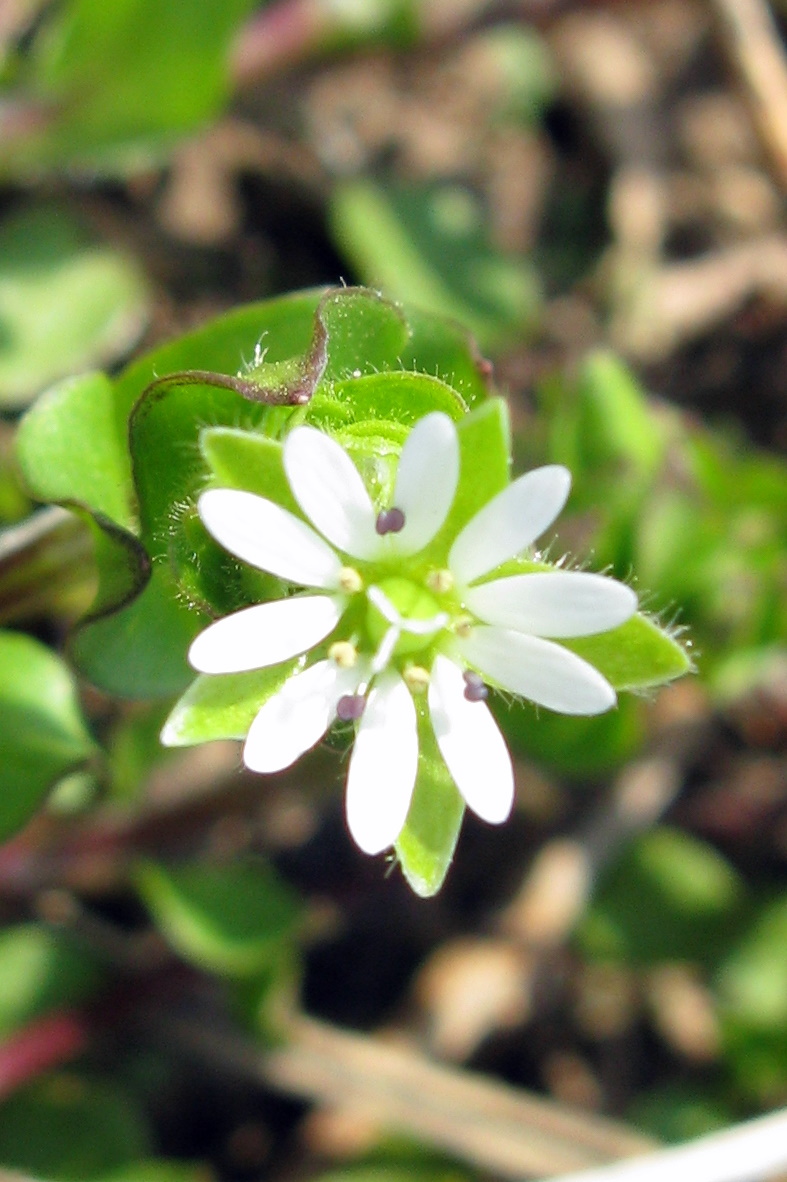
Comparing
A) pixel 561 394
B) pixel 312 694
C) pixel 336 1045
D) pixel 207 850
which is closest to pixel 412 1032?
pixel 336 1045

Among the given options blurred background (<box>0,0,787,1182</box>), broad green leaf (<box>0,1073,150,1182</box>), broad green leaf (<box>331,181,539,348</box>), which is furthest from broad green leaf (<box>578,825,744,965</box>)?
broad green leaf (<box>331,181,539,348</box>)

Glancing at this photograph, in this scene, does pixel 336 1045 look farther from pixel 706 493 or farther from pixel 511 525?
pixel 511 525

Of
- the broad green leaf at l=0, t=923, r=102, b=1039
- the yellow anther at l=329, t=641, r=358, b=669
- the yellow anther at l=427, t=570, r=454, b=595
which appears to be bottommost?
the broad green leaf at l=0, t=923, r=102, b=1039

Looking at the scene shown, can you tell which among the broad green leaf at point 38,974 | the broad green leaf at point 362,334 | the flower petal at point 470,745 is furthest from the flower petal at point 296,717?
the broad green leaf at point 38,974

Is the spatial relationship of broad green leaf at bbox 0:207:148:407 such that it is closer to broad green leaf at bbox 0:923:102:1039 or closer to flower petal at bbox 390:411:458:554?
broad green leaf at bbox 0:923:102:1039

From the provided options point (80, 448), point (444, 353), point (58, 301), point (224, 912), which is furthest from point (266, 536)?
point (58, 301)

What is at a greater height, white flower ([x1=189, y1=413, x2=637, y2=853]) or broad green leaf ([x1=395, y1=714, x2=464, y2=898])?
white flower ([x1=189, y1=413, x2=637, y2=853])

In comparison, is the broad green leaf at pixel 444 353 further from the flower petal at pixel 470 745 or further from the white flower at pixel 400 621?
the flower petal at pixel 470 745
